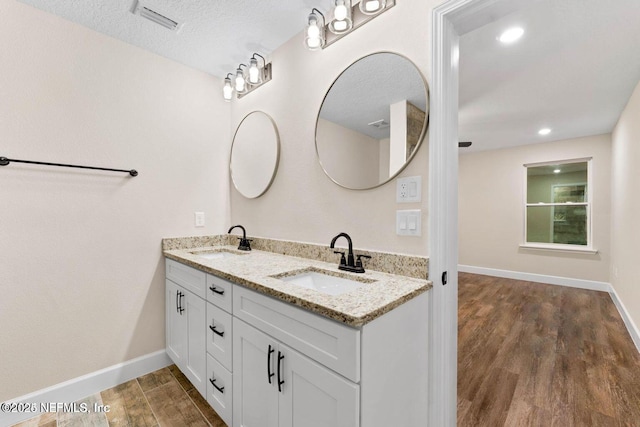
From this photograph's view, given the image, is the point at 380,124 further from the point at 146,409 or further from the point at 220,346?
the point at 146,409

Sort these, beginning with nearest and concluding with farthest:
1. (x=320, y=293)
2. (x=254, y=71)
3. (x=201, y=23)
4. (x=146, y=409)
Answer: (x=320, y=293) < (x=146, y=409) < (x=201, y=23) < (x=254, y=71)

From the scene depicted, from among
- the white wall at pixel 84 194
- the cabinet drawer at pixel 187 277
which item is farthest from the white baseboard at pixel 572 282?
the white wall at pixel 84 194

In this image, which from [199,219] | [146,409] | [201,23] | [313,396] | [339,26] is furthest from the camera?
[199,219]

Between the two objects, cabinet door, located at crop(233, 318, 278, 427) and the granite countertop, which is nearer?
the granite countertop

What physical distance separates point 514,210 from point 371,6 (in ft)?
16.0

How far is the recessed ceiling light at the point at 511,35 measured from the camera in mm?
1841

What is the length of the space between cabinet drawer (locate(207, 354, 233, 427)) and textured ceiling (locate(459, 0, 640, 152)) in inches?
87.0

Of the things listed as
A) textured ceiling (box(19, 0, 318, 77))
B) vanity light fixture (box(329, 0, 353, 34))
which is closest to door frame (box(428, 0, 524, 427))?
vanity light fixture (box(329, 0, 353, 34))

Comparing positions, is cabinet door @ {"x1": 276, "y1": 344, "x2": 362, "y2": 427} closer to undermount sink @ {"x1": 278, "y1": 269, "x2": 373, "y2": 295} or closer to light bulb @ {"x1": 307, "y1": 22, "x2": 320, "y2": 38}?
undermount sink @ {"x1": 278, "y1": 269, "x2": 373, "y2": 295}

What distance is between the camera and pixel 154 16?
1681 millimetres

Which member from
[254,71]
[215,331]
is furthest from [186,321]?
[254,71]

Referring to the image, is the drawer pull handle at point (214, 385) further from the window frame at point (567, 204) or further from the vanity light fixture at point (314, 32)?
the window frame at point (567, 204)

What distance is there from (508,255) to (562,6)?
4404 mm

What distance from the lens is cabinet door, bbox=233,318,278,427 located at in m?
1.11
